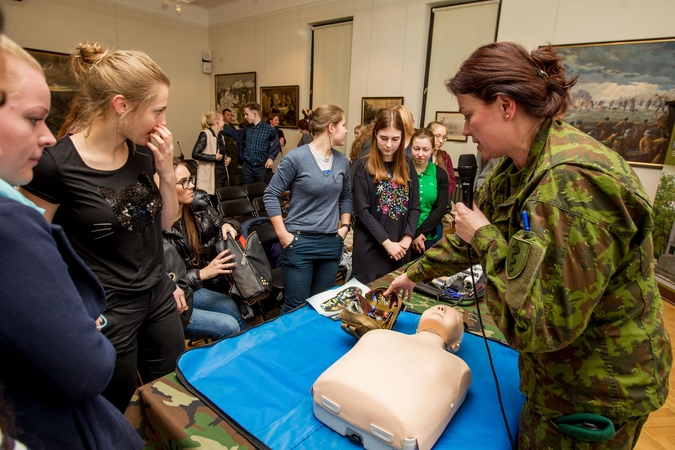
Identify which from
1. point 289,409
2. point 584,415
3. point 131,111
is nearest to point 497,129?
point 584,415

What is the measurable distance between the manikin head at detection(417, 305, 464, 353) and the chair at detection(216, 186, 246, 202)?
11.2ft

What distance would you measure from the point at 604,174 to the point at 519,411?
2.69 feet

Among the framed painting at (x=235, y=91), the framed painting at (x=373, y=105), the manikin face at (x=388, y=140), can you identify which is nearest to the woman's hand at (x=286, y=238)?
the manikin face at (x=388, y=140)

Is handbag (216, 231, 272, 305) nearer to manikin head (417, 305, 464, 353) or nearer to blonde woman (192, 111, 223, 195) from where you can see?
manikin head (417, 305, 464, 353)

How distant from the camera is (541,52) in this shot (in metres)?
1.00

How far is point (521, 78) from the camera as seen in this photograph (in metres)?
0.94

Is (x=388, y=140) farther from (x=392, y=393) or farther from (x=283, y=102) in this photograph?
(x=283, y=102)

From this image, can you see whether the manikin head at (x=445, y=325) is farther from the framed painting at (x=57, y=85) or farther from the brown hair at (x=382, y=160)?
the framed painting at (x=57, y=85)

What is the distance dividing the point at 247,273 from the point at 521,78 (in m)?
1.87

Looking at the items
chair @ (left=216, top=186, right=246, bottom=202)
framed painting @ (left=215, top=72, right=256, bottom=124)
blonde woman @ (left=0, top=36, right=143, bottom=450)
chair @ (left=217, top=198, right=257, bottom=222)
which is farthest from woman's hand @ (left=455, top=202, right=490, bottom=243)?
framed painting @ (left=215, top=72, right=256, bottom=124)

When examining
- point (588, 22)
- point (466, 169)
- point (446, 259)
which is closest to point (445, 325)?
point (446, 259)

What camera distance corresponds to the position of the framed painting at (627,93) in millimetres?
4164

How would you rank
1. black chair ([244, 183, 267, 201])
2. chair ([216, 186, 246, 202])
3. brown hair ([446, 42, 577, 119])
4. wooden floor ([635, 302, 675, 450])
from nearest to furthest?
Answer: brown hair ([446, 42, 577, 119]) → wooden floor ([635, 302, 675, 450]) → chair ([216, 186, 246, 202]) → black chair ([244, 183, 267, 201])

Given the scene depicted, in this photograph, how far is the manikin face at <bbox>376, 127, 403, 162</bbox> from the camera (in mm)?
2329
